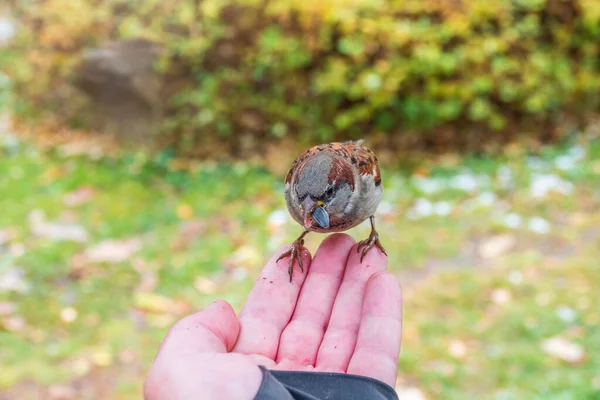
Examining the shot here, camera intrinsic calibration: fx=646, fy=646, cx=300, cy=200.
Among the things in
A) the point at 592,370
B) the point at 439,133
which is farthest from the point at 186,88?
the point at 592,370

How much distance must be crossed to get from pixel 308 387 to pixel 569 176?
14.9 ft

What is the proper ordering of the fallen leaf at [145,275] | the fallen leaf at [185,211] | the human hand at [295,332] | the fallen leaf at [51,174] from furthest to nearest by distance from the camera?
the fallen leaf at [51,174] < the fallen leaf at [185,211] < the fallen leaf at [145,275] < the human hand at [295,332]

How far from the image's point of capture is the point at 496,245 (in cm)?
474

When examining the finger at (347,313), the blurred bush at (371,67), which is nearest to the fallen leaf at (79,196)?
the blurred bush at (371,67)

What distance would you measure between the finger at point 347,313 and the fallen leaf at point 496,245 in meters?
2.39

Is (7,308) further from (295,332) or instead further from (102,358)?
(295,332)

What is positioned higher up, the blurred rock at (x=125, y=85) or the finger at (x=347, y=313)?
the blurred rock at (x=125, y=85)

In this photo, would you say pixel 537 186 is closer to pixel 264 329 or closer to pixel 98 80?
pixel 264 329

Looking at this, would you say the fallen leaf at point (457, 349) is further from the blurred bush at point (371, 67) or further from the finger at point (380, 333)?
the blurred bush at point (371, 67)

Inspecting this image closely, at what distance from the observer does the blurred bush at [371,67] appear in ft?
18.6

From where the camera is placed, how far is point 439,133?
6.12 metres

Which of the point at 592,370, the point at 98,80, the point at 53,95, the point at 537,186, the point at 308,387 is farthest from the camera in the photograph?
the point at 53,95

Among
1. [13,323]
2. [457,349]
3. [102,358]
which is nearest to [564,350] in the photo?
[457,349]

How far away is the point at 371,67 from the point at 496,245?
6.43 feet
